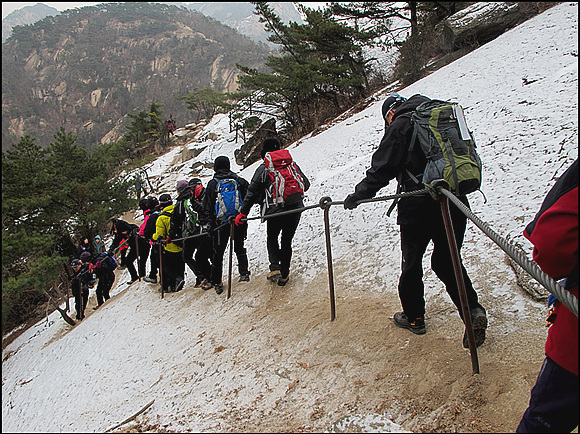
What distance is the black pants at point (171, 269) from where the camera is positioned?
639 centimetres

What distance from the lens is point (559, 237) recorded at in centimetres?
111

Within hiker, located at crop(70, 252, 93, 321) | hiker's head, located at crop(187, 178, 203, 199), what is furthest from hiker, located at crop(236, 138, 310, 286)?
hiker, located at crop(70, 252, 93, 321)

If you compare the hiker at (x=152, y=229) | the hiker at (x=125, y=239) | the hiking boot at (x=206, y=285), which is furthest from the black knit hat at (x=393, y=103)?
the hiker at (x=125, y=239)

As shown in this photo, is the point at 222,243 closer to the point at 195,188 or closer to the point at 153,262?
the point at 195,188

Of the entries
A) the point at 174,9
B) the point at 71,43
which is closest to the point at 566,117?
the point at 71,43

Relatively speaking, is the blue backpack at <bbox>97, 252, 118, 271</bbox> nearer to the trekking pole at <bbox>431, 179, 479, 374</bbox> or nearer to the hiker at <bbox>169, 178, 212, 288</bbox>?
the hiker at <bbox>169, 178, 212, 288</bbox>

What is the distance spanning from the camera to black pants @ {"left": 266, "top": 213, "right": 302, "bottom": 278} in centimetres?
443

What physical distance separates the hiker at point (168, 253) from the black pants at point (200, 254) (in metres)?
0.34

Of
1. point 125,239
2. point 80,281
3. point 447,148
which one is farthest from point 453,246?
point 80,281

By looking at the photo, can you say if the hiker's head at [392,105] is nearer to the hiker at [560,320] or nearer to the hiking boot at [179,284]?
the hiker at [560,320]

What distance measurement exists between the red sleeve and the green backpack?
1.19 m

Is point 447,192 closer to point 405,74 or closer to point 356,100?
point 405,74

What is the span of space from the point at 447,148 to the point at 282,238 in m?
2.53

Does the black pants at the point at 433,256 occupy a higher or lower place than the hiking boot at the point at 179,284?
higher
